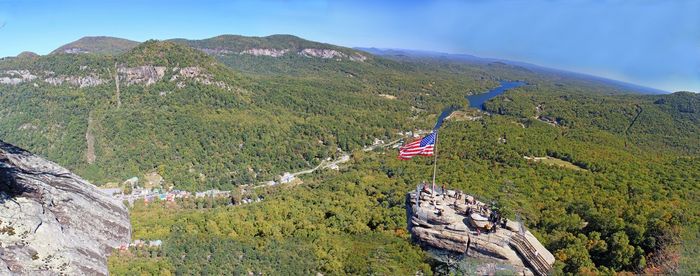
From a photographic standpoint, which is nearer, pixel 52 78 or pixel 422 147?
pixel 422 147

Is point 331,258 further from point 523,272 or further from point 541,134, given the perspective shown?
point 541,134

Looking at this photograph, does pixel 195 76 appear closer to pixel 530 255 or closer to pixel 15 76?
pixel 15 76

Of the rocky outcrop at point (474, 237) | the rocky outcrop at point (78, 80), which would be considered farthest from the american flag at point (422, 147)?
the rocky outcrop at point (78, 80)

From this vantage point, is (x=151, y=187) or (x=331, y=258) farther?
(x=151, y=187)

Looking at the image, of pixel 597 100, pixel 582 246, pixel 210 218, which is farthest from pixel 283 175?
pixel 597 100

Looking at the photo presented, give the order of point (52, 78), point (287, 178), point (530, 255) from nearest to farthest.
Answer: point (530, 255) → point (287, 178) → point (52, 78)

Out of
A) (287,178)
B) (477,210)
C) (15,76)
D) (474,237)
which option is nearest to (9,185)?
(474,237)

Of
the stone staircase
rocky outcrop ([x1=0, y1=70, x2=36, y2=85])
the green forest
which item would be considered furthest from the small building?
rocky outcrop ([x1=0, y1=70, x2=36, y2=85])

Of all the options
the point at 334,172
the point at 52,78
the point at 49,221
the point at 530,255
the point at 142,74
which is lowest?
the point at 334,172
